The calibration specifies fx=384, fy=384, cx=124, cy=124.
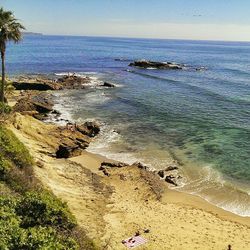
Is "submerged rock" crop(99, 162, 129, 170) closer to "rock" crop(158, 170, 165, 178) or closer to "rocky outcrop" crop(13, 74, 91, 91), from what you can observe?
"rock" crop(158, 170, 165, 178)

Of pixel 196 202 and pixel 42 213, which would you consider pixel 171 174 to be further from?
pixel 42 213

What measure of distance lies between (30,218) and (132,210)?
10.8 metres

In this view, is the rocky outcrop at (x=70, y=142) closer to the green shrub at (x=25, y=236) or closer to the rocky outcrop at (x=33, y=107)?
the rocky outcrop at (x=33, y=107)

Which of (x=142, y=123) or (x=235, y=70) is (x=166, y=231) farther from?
(x=235, y=70)

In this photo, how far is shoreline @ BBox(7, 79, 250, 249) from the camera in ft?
73.5

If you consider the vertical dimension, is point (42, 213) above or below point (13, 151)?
below

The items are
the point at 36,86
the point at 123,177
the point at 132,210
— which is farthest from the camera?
the point at 36,86

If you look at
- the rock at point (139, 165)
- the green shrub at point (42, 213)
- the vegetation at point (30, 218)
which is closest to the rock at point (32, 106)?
the rock at point (139, 165)

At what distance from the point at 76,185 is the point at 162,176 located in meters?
7.99

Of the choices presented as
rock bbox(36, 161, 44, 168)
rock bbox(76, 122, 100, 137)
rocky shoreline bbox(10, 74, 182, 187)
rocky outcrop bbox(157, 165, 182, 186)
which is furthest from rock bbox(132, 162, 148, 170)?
rock bbox(76, 122, 100, 137)

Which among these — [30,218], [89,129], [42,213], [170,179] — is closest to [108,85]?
[89,129]

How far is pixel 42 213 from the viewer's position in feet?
53.7

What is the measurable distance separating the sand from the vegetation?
3.74 m

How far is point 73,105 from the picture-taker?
57.4 metres
